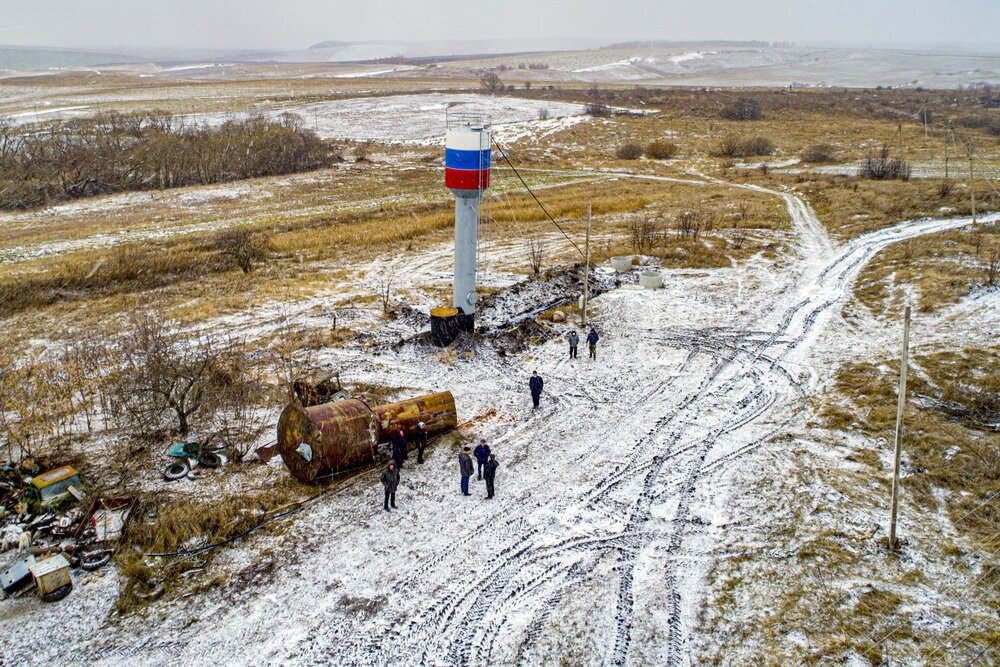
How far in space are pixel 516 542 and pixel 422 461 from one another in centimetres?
376

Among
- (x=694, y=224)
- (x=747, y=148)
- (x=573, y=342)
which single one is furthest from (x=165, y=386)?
(x=747, y=148)

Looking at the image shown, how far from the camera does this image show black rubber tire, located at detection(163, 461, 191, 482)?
48.9 ft

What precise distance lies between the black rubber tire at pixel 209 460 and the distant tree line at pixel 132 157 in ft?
144

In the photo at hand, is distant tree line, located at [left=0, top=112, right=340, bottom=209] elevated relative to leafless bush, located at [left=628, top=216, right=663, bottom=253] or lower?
elevated

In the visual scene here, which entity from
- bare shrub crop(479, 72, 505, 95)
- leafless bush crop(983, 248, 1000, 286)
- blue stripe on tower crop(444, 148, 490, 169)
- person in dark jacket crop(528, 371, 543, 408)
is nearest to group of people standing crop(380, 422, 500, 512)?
person in dark jacket crop(528, 371, 543, 408)

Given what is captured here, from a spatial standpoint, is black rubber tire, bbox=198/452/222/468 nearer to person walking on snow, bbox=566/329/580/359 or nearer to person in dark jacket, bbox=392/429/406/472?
person in dark jacket, bbox=392/429/406/472

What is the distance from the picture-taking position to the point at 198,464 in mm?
15430

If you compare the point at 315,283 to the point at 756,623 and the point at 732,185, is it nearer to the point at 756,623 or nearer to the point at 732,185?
the point at 756,623

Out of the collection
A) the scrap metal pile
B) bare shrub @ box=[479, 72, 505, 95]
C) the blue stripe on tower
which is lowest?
the scrap metal pile

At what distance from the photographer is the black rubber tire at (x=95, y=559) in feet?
39.5

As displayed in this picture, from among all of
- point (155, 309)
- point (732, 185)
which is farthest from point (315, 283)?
point (732, 185)

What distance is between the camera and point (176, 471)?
594 inches

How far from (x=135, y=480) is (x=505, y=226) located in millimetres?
28927

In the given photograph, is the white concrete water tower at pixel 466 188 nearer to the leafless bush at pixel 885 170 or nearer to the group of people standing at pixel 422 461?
the group of people standing at pixel 422 461
